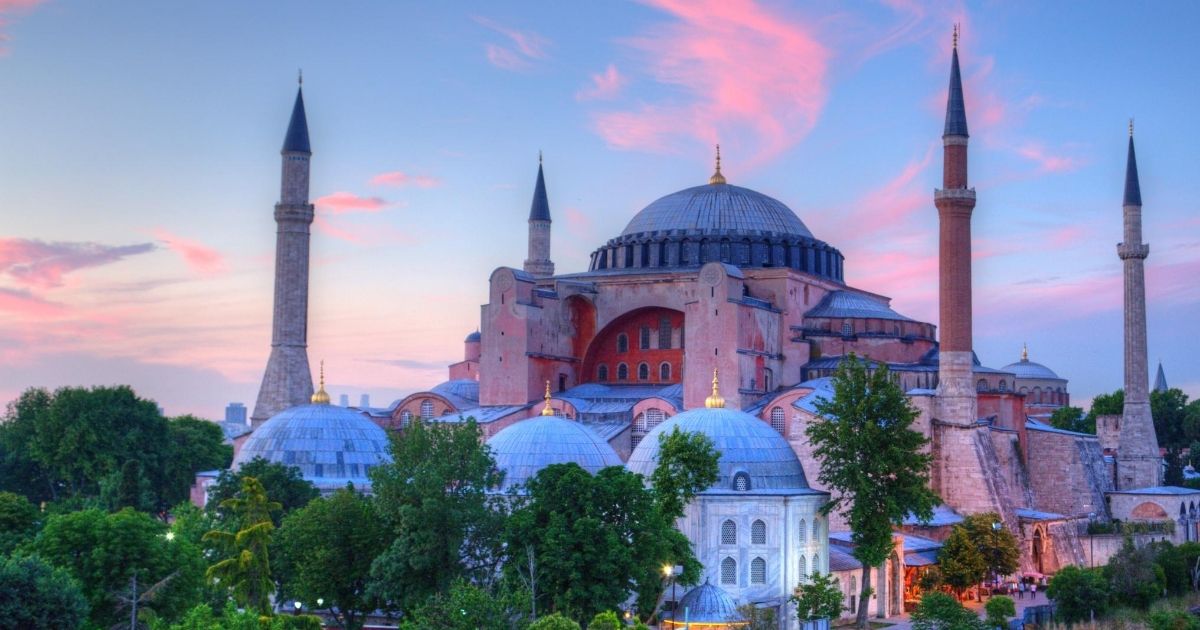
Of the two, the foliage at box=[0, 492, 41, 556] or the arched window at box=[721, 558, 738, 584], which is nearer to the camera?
the foliage at box=[0, 492, 41, 556]

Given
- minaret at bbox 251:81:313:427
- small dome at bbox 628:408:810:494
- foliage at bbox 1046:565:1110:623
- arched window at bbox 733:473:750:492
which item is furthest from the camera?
minaret at bbox 251:81:313:427

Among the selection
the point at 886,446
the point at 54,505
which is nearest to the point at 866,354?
the point at 886,446

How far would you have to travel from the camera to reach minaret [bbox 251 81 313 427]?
37250 mm

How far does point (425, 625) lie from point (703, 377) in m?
15.9

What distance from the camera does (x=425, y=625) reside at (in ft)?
65.9

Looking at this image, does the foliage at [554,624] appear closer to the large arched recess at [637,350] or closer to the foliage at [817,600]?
the foliage at [817,600]

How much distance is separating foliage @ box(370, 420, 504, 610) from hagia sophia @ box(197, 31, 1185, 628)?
4552 mm

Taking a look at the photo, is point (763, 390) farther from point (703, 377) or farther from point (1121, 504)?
point (1121, 504)

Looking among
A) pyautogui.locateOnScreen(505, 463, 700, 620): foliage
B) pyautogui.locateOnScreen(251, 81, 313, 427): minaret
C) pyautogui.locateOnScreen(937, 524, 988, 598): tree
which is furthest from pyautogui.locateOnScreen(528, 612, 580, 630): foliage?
pyautogui.locateOnScreen(251, 81, 313, 427): minaret

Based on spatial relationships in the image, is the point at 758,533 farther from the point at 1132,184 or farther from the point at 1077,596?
the point at 1132,184

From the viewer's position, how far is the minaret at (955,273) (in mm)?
34750

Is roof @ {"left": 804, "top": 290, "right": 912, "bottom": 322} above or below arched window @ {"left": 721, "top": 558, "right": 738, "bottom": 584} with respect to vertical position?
above

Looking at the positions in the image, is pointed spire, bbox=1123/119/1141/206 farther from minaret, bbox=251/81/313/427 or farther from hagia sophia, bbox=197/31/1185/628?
minaret, bbox=251/81/313/427

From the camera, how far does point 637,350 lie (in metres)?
39.6
